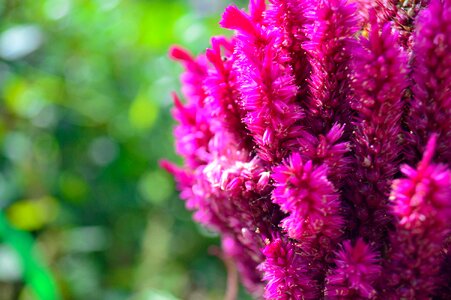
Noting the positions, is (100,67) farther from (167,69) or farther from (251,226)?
(251,226)

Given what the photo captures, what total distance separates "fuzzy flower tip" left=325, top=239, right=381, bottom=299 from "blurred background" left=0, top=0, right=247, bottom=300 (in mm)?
880

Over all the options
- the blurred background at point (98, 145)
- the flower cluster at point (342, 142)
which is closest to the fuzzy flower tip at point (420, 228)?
the flower cluster at point (342, 142)

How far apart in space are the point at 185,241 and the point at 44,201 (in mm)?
437

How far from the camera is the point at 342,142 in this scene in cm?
43

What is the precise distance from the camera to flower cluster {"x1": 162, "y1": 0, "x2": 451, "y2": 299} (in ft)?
1.29

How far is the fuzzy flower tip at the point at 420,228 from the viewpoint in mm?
366

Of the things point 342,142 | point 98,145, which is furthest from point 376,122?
point 98,145

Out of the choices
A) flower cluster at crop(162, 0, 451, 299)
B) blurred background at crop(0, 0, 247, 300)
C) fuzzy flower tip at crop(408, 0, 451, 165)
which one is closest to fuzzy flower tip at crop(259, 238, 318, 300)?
flower cluster at crop(162, 0, 451, 299)

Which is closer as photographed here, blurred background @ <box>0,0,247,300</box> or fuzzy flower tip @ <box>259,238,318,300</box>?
fuzzy flower tip @ <box>259,238,318,300</box>

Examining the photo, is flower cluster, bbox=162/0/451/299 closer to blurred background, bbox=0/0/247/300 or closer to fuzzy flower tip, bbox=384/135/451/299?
fuzzy flower tip, bbox=384/135/451/299

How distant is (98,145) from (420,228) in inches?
55.7

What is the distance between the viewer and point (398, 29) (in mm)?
456

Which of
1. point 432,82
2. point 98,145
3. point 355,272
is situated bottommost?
point 355,272

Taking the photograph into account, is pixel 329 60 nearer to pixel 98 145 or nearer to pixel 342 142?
pixel 342 142
